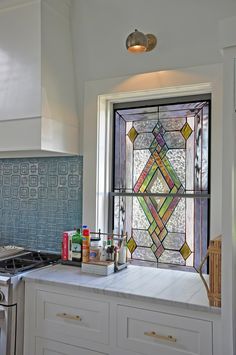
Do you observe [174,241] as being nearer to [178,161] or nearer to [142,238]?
[142,238]

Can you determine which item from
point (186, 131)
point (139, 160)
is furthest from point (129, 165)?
point (186, 131)

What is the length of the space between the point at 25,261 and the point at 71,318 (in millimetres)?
596

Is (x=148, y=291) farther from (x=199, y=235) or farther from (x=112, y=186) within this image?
(x=112, y=186)

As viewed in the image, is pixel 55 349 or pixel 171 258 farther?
pixel 171 258

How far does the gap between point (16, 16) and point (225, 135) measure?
5.09 feet

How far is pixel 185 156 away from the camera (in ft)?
7.84

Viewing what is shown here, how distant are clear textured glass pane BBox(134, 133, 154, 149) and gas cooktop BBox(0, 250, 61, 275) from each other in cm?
93

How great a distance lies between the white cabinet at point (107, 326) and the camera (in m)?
1.71

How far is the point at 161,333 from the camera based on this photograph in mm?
1774

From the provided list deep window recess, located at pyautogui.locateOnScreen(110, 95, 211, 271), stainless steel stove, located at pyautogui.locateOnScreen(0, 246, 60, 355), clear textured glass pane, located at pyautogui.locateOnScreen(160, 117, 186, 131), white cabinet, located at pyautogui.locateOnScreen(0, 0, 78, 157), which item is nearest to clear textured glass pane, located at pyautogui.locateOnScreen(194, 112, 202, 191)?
deep window recess, located at pyautogui.locateOnScreen(110, 95, 211, 271)

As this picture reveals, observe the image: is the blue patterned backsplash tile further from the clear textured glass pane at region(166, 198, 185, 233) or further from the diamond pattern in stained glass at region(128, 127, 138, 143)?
the clear textured glass pane at region(166, 198, 185, 233)

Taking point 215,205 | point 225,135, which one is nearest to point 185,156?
point 215,205

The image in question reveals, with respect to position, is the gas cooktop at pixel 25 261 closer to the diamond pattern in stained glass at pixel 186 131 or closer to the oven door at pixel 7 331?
the oven door at pixel 7 331

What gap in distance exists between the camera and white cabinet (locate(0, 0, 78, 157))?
2281 millimetres
